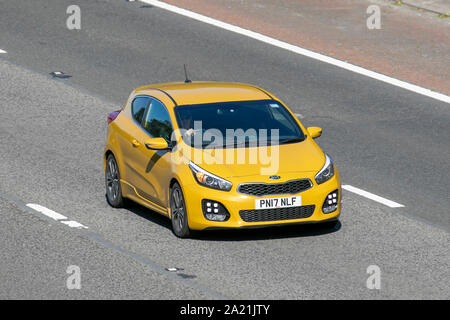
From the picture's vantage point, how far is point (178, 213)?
1351cm

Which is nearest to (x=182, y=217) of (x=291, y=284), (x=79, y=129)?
(x=291, y=284)

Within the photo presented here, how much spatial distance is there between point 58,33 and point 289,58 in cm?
490

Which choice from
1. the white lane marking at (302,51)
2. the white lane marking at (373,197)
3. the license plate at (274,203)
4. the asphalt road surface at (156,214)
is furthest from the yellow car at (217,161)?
the white lane marking at (302,51)

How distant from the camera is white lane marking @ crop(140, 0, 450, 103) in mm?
20625

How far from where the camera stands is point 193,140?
45.3 ft

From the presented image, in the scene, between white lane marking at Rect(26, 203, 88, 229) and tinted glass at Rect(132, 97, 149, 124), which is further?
tinted glass at Rect(132, 97, 149, 124)

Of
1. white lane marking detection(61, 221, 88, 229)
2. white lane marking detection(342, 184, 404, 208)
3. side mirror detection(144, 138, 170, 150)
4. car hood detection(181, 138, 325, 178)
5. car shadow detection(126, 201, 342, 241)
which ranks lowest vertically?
white lane marking detection(342, 184, 404, 208)

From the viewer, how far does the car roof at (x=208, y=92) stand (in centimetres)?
1457

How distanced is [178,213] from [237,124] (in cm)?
140

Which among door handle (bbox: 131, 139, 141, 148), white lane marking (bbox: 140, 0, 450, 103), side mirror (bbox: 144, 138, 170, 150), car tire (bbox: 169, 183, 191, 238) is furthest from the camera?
white lane marking (bbox: 140, 0, 450, 103)

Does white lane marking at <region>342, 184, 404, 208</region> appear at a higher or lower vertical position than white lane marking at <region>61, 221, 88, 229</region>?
lower

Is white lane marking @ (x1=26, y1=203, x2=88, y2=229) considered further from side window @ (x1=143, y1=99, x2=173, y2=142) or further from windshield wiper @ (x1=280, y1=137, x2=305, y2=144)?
windshield wiper @ (x1=280, y1=137, x2=305, y2=144)

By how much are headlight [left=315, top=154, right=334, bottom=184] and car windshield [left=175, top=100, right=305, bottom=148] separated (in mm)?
603

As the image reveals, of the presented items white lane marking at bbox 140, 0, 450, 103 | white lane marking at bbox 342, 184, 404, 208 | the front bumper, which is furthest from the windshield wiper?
white lane marking at bbox 140, 0, 450, 103
